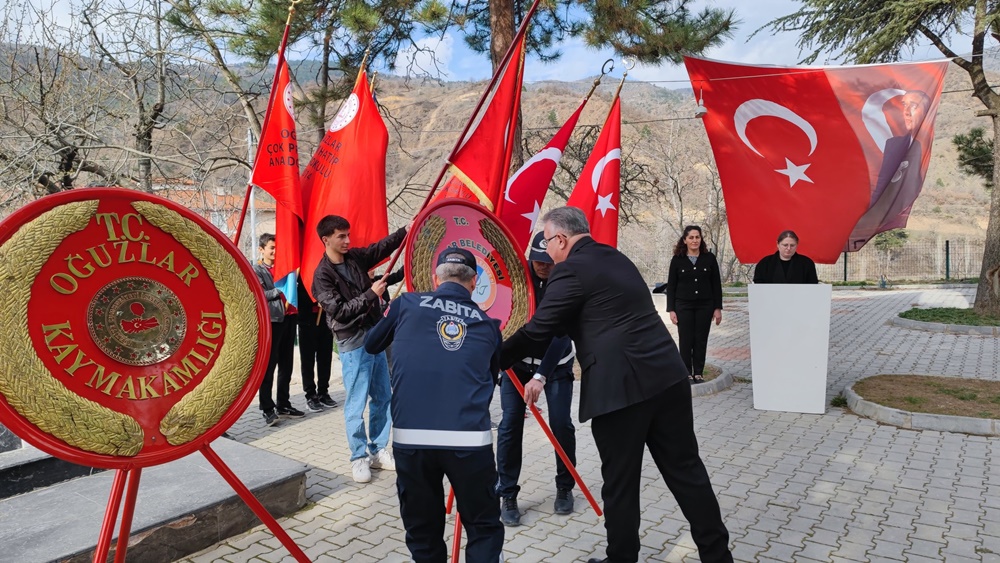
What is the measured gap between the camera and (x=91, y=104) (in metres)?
10.1

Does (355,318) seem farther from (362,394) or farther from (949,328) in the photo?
(949,328)

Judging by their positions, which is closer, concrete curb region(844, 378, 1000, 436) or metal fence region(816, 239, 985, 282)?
concrete curb region(844, 378, 1000, 436)

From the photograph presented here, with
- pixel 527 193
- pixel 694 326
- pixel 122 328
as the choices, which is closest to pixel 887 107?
pixel 694 326

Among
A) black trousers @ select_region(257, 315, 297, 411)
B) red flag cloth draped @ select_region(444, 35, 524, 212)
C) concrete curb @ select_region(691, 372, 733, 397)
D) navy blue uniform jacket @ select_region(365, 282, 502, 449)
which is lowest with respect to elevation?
concrete curb @ select_region(691, 372, 733, 397)

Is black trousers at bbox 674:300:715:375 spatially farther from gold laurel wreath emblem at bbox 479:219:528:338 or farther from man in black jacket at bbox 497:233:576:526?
gold laurel wreath emblem at bbox 479:219:528:338

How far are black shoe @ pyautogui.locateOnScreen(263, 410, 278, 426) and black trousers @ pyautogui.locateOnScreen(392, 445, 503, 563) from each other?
14.2 ft

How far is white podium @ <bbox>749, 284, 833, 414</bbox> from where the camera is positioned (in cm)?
642

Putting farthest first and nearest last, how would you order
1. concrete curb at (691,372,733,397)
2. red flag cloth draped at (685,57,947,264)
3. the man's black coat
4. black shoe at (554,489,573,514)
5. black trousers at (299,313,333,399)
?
concrete curb at (691,372,733,397) < black trousers at (299,313,333,399) < red flag cloth draped at (685,57,947,264) < black shoe at (554,489,573,514) < the man's black coat

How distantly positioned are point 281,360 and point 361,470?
7.54 feet

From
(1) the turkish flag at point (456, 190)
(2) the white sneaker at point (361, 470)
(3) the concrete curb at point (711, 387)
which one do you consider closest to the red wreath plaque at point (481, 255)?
(1) the turkish flag at point (456, 190)

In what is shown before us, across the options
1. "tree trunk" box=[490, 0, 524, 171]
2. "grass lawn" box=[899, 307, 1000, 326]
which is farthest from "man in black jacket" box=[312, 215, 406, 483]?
"grass lawn" box=[899, 307, 1000, 326]

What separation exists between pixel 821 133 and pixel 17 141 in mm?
10920

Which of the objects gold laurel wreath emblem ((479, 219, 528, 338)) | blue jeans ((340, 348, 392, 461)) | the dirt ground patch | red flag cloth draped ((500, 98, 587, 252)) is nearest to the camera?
gold laurel wreath emblem ((479, 219, 528, 338))

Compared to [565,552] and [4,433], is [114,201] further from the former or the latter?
[4,433]
